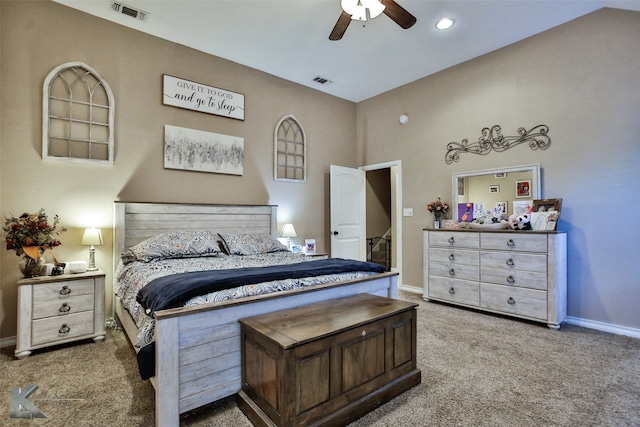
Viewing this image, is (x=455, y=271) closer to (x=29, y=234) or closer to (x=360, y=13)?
(x=360, y=13)

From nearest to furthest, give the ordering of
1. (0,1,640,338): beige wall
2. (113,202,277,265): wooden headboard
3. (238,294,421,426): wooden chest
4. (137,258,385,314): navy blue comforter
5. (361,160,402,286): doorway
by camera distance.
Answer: (238,294,421,426): wooden chest, (137,258,385,314): navy blue comforter, (0,1,640,338): beige wall, (113,202,277,265): wooden headboard, (361,160,402,286): doorway

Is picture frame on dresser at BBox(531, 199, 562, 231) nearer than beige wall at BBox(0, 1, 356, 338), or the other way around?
beige wall at BBox(0, 1, 356, 338)

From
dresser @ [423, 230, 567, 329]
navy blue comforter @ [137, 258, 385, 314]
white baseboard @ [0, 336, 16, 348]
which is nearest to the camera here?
navy blue comforter @ [137, 258, 385, 314]

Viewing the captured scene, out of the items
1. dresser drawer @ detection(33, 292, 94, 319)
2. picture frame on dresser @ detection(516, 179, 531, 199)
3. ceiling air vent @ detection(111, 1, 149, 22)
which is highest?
ceiling air vent @ detection(111, 1, 149, 22)

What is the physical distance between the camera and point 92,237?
309 centimetres

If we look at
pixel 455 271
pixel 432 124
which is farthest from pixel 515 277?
pixel 432 124

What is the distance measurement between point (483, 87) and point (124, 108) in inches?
170

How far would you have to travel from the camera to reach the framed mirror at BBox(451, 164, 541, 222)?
3712 mm

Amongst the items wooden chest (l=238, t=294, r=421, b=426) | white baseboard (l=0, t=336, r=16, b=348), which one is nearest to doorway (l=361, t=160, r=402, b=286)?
wooden chest (l=238, t=294, r=421, b=426)

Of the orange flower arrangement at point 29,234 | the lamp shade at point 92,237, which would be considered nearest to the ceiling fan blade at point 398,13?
the lamp shade at point 92,237

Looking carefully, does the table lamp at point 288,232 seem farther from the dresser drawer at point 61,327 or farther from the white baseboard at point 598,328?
the white baseboard at point 598,328

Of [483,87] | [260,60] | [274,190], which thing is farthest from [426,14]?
[274,190]

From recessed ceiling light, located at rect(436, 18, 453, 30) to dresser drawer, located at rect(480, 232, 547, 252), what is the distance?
7.69 feet
